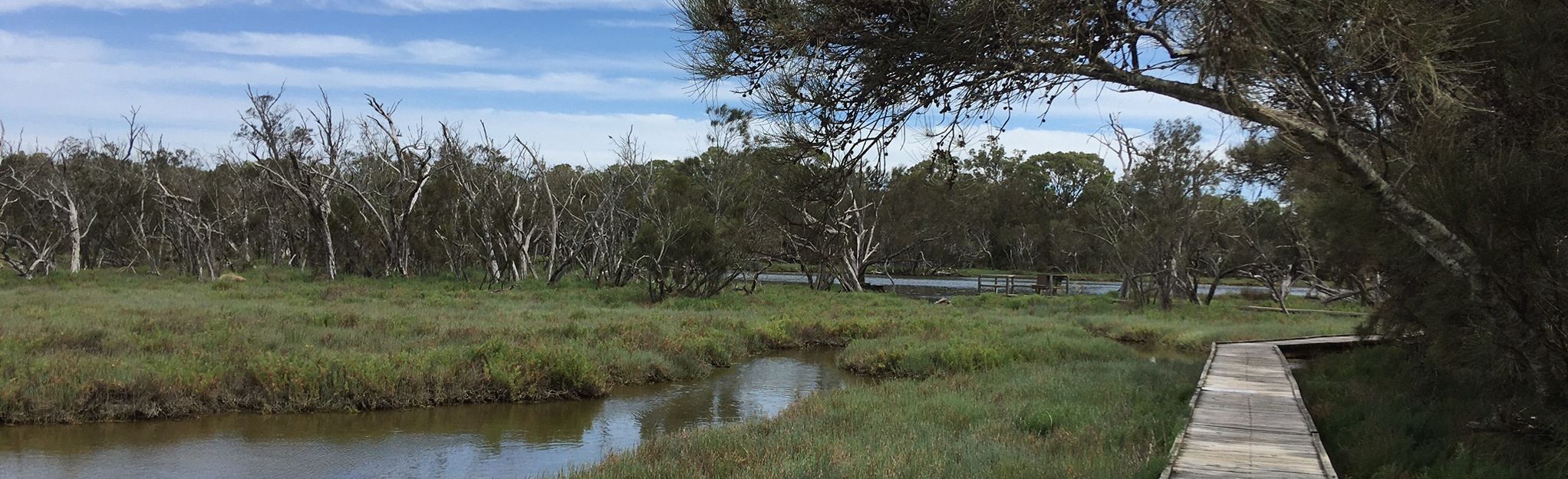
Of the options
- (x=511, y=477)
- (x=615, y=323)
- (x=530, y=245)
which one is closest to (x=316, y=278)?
(x=530, y=245)

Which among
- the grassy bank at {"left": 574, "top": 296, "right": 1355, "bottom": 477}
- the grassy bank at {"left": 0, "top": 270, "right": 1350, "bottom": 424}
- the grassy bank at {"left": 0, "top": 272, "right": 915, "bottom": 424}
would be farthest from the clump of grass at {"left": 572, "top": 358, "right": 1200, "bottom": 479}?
the grassy bank at {"left": 0, "top": 272, "right": 915, "bottom": 424}

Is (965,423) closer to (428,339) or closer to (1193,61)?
(1193,61)

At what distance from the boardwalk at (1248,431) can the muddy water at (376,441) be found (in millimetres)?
5540

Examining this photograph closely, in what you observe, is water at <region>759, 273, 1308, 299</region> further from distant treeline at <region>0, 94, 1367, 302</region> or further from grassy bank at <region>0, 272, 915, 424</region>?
grassy bank at <region>0, 272, 915, 424</region>

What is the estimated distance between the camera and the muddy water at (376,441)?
945 cm

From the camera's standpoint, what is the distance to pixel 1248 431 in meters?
8.23

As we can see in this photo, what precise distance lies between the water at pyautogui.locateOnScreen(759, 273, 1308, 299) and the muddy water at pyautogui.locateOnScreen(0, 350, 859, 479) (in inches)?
1016

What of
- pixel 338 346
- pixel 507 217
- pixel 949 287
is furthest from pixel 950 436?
pixel 949 287

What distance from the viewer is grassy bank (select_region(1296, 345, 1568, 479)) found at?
22.6 feet

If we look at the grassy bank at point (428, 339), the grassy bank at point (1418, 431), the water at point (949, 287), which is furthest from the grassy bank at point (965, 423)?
the water at point (949, 287)

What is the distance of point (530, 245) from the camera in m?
41.1

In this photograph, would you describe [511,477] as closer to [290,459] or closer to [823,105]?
[290,459]

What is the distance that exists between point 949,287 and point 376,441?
43370mm

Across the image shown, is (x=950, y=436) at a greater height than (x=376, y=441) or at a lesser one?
greater
